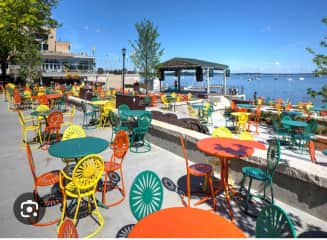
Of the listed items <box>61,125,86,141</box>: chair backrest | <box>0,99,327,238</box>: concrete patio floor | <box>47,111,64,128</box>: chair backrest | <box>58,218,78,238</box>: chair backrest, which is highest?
<box>47,111,64,128</box>: chair backrest

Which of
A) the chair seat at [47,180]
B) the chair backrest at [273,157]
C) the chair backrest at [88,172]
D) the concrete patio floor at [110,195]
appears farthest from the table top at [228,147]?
the chair seat at [47,180]

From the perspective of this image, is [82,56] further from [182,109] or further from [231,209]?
[231,209]

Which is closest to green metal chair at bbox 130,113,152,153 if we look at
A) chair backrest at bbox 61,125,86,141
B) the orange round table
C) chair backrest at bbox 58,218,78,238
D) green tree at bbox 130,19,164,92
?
chair backrest at bbox 61,125,86,141

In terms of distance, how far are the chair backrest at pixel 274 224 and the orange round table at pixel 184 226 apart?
16 cm

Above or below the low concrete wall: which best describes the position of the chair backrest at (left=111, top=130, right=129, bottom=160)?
above

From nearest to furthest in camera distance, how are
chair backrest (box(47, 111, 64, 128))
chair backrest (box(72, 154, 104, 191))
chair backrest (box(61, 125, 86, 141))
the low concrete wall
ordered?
chair backrest (box(72, 154, 104, 191)), the low concrete wall, chair backrest (box(61, 125, 86, 141)), chair backrest (box(47, 111, 64, 128))

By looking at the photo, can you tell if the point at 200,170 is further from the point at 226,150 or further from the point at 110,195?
the point at 110,195

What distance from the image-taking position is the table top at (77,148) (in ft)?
9.36

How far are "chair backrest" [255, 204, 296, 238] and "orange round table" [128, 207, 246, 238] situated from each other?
0.53ft

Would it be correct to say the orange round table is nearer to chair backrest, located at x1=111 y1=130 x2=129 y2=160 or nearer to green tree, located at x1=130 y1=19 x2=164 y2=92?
chair backrest, located at x1=111 y1=130 x2=129 y2=160

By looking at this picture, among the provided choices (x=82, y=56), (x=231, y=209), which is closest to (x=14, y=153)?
(x=231, y=209)

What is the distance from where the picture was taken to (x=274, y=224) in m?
1.47

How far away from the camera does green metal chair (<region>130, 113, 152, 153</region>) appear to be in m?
5.46

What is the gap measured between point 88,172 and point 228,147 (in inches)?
78.8
